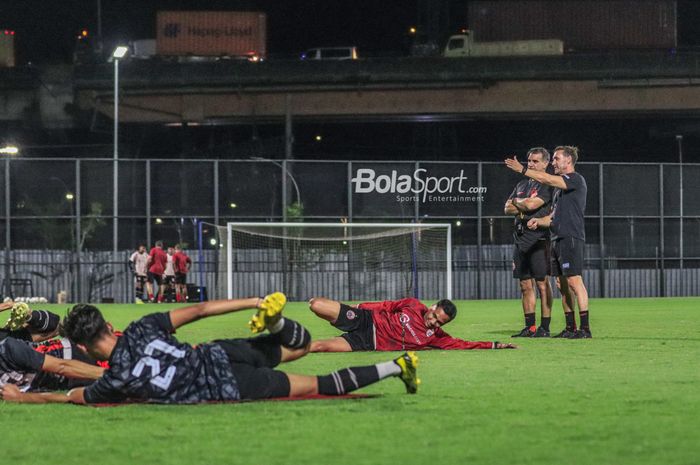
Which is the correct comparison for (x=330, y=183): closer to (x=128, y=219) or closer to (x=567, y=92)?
(x=128, y=219)

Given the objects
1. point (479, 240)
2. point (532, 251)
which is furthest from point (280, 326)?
point (479, 240)

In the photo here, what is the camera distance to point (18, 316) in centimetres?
884

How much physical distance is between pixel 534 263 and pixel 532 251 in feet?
0.50

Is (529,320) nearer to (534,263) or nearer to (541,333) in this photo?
(541,333)

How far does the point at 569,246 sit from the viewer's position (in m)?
12.4

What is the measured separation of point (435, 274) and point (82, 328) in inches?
949

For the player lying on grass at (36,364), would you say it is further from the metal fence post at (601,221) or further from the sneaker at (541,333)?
the metal fence post at (601,221)

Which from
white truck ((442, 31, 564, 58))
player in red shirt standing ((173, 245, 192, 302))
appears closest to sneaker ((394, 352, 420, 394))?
player in red shirt standing ((173, 245, 192, 302))

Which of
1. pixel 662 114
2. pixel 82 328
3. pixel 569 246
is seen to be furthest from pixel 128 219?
pixel 662 114

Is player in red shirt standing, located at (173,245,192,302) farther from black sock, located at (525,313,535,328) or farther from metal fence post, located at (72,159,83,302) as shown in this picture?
black sock, located at (525,313,535,328)

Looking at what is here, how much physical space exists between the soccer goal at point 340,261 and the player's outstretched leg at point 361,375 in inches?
899

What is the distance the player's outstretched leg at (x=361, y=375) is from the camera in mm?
6871

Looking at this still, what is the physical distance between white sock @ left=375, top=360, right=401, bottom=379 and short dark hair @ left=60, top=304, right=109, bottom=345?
5.67 ft

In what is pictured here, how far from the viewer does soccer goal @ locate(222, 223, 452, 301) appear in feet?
98.6
